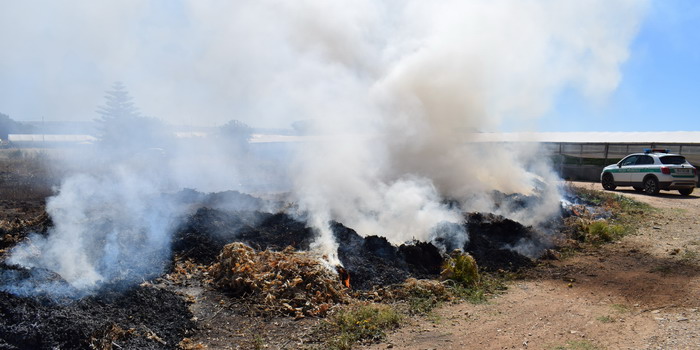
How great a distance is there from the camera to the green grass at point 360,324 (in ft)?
16.2

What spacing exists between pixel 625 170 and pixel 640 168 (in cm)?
65

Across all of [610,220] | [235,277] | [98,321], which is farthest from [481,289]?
[610,220]

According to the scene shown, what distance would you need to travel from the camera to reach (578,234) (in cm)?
1009

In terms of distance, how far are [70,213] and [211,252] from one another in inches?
125

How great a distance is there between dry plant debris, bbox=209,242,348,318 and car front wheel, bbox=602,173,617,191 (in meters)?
16.7

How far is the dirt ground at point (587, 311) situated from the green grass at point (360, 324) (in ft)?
0.59

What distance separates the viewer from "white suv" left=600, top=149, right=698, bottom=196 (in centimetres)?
1694

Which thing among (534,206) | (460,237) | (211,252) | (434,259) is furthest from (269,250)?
(534,206)

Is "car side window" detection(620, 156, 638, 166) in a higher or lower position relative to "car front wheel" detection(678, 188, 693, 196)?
higher

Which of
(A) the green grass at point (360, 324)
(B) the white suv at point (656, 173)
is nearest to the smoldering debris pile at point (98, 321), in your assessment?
(A) the green grass at point (360, 324)

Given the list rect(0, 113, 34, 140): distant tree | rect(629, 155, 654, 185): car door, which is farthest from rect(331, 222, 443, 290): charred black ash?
rect(0, 113, 34, 140): distant tree

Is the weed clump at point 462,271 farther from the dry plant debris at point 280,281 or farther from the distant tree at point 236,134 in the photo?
the distant tree at point 236,134

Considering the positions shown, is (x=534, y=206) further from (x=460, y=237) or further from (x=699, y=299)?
(x=699, y=299)

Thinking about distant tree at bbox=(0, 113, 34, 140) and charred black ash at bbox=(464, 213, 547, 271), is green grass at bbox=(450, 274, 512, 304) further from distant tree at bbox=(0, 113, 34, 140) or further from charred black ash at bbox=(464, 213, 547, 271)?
distant tree at bbox=(0, 113, 34, 140)
